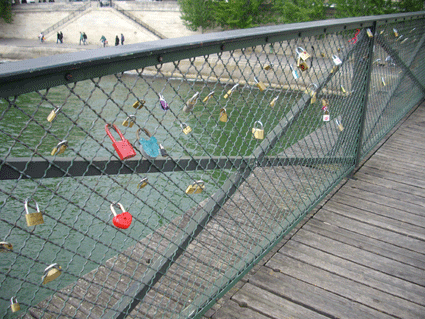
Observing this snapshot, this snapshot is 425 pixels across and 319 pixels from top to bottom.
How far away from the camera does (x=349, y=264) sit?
208 centimetres

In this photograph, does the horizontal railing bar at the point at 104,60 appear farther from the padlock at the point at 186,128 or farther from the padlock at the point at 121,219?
the padlock at the point at 121,219

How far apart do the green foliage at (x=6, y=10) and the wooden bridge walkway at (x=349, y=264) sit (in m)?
37.6

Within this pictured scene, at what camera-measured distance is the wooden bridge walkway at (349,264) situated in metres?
1.76

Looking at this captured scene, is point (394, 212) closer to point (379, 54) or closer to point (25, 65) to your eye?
point (379, 54)

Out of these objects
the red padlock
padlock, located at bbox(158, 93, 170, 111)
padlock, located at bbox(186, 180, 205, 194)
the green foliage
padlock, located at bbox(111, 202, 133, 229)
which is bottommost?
the green foliage

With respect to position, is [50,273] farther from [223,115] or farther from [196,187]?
[223,115]

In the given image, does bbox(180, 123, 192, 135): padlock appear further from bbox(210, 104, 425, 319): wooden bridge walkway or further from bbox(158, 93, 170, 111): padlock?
bbox(210, 104, 425, 319): wooden bridge walkway

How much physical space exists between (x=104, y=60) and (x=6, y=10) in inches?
1522

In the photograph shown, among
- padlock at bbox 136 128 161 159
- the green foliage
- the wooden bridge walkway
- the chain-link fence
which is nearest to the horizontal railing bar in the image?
the chain-link fence

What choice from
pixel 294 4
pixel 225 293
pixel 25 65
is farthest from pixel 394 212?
pixel 294 4

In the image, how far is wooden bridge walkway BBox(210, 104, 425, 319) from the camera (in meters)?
1.76

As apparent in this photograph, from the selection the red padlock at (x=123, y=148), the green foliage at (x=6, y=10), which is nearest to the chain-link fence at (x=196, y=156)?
the red padlock at (x=123, y=148)

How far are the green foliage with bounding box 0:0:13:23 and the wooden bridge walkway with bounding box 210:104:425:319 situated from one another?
37.6 meters

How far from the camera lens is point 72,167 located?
3.28 feet
